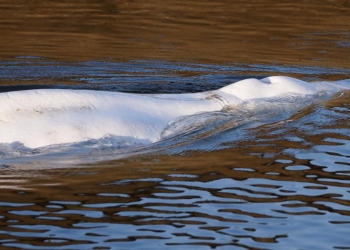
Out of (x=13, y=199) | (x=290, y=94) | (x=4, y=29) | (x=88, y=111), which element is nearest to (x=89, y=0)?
(x=4, y=29)

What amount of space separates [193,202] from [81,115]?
236 centimetres

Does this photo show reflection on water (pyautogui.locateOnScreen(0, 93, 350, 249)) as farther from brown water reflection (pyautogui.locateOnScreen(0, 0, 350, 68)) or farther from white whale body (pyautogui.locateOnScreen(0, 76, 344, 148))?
brown water reflection (pyautogui.locateOnScreen(0, 0, 350, 68))

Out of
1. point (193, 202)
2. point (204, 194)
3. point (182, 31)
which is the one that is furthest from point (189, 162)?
point (182, 31)

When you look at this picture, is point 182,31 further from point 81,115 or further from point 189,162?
point 189,162

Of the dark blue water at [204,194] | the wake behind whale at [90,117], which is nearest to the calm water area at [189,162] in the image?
the dark blue water at [204,194]

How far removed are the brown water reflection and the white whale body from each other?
5.05m

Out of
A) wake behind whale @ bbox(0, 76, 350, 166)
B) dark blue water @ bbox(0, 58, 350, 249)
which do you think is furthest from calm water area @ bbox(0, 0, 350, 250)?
wake behind whale @ bbox(0, 76, 350, 166)

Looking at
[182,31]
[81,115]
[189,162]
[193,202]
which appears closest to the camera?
[193,202]

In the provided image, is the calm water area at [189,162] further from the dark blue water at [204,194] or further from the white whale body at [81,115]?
the white whale body at [81,115]

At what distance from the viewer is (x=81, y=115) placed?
925 centimetres

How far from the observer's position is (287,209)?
7191mm

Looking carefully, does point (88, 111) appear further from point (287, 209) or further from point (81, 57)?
point (81, 57)

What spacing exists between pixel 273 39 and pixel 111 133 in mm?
8601

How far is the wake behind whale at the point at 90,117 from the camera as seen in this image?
8.84 metres
